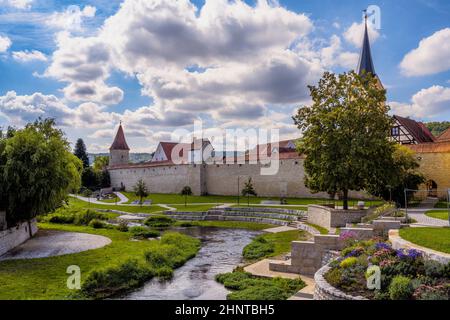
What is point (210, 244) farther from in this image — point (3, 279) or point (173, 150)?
point (173, 150)

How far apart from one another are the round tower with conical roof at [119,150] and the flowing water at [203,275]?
53.6m

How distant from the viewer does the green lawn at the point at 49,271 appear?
10.1 m

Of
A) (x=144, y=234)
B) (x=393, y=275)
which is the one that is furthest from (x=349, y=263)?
(x=144, y=234)

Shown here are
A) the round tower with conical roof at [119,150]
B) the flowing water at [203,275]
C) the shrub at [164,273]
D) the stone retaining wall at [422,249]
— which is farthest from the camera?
the round tower with conical roof at [119,150]

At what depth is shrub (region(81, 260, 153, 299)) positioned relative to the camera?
10.7 meters

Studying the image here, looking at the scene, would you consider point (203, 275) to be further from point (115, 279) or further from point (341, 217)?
point (341, 217)

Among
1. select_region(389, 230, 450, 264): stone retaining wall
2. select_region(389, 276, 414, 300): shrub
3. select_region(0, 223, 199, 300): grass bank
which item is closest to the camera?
select_region(389, 276, 414, 300): shrub

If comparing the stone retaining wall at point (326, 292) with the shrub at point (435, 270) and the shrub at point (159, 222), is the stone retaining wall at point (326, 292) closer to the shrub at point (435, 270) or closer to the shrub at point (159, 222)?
the shrub at point (435, 270)

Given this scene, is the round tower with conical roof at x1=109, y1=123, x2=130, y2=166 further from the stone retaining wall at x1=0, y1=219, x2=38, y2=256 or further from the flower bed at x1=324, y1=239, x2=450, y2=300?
the flower bed at x1=324, y1=239, x2=450, y2=300

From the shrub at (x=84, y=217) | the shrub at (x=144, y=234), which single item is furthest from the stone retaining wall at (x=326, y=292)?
the shrub at (x=84, y=217)

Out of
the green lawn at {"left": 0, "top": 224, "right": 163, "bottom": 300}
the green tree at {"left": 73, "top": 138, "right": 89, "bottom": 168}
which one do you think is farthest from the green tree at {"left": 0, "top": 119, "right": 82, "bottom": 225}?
the green tree at {"left": 73, "top": 138, "right": 89, "bottom": 168}

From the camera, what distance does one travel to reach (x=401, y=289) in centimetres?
732

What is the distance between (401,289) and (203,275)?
6.94m

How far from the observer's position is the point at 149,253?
14609 mm
